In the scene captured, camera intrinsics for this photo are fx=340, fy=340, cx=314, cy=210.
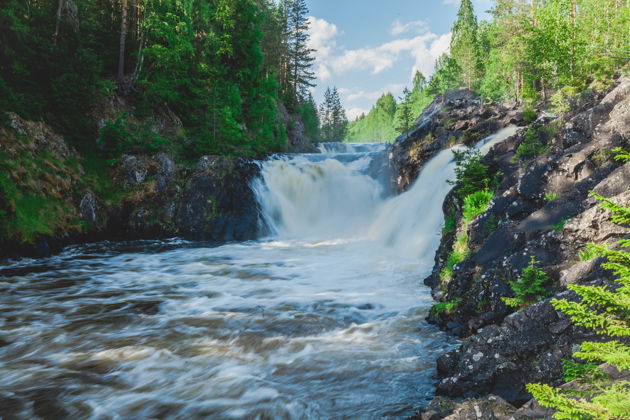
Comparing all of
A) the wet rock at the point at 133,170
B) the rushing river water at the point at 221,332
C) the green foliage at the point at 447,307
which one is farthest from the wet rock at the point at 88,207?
the green foliage at the point at 447,307

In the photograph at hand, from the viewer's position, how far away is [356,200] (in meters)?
24.3

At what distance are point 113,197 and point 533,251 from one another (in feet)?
54.6

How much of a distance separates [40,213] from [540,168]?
1641 cm

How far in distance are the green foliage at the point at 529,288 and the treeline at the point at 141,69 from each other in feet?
56.8

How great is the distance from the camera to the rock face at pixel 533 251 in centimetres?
425

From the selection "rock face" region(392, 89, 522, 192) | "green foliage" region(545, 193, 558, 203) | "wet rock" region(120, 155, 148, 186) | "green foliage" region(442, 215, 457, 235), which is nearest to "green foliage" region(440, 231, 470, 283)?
"green foliage" region(442, 215, 457, 235)

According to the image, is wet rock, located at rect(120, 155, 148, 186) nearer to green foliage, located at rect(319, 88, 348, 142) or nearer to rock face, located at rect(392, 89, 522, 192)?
rock face, located at rect(392, 89, 522, 192)

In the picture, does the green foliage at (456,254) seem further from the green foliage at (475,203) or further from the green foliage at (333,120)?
the green foliage at (333,120)

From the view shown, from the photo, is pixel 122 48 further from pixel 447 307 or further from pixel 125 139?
pixel 447 307

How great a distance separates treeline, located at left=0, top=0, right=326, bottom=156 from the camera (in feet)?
47.9

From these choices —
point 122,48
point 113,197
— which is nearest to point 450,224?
point 113,197

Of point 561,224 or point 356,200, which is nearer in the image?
point 561,224

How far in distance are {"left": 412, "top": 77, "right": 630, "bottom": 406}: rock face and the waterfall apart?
452 cm

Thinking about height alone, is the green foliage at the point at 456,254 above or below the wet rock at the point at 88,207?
below
